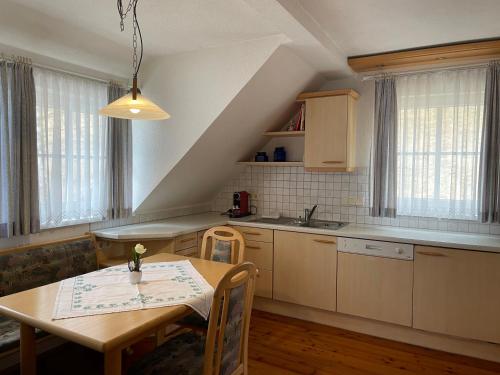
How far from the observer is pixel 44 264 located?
2617mm

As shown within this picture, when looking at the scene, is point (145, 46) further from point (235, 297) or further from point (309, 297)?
point (309, 297)

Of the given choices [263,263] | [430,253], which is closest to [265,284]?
[263,263]

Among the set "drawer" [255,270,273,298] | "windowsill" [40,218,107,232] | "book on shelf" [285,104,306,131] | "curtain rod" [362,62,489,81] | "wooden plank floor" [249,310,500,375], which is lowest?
"wooden plank floor" [249,310,500,375]

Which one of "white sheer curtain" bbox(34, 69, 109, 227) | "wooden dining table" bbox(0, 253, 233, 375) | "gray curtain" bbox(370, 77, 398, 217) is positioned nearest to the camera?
"wooden dining table" bbox(0, 253, 233, 375)

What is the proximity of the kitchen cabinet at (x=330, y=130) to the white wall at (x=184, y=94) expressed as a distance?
88cm

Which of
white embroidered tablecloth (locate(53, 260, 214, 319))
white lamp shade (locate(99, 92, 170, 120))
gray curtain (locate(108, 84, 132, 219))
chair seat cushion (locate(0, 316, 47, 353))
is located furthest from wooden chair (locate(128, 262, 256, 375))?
gray curtain (locate(108, 84, 132, 219))

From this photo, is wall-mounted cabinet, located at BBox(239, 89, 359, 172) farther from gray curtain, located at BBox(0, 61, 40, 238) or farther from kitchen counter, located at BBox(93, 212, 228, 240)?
gray curtain, located at BBox(0, 61, 40, 238)

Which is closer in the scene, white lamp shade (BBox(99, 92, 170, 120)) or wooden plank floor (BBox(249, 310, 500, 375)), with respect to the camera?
white lamp shade (BBox(99, 92, 170, 120))

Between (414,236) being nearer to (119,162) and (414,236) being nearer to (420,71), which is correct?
(420,71)

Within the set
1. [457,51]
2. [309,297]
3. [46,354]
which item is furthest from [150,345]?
[457,51]

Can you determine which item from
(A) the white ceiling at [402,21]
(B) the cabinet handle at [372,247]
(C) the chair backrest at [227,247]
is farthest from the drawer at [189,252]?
(A) the white ceiling at [402,21]

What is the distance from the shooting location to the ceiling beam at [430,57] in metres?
2.81

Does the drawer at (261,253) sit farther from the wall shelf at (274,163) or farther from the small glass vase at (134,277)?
the small glass vase at (134,277)

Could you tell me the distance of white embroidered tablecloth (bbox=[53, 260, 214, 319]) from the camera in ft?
5.71
